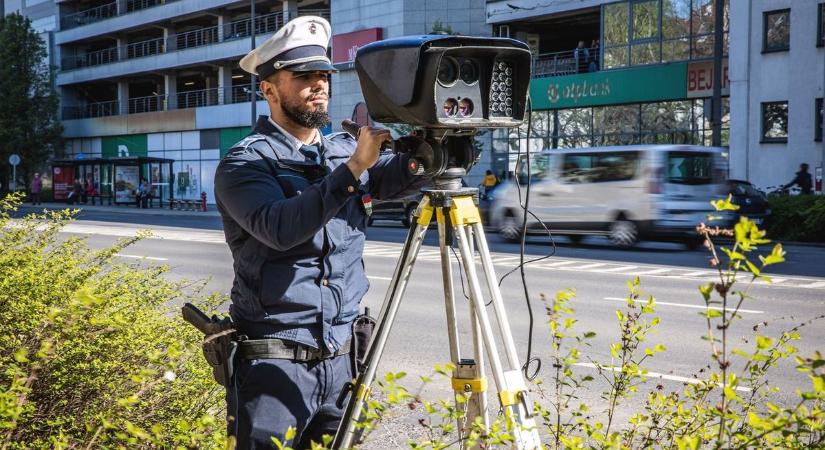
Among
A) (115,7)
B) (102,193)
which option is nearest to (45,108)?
(115,7)

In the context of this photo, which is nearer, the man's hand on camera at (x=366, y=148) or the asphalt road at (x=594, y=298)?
the man's hand on camera at (x=366, y=148)

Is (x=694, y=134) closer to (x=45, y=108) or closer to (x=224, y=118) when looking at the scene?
(x=224, y=118)

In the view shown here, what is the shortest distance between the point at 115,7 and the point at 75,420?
61.6 metres

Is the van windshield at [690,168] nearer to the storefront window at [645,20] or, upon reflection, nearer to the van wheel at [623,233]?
the van wheel at [623,233]

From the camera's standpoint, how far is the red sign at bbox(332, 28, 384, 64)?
42.6 metres

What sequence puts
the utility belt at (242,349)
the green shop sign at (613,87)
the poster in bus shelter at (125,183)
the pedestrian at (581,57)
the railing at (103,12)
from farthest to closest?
the railing at (103,12), the poster in bus shelter at (125,183), the pedestrian at (581,57), the green shop sign at (613,87), the utility belt at (242,349)

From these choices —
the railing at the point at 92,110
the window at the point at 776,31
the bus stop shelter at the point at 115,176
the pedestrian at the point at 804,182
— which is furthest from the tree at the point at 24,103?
the pedestrian at the point at 804,182

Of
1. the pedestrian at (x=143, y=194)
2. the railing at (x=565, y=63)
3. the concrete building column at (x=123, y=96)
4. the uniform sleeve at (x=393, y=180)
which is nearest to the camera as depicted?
the uniform sleeve at (x=393, y=180)

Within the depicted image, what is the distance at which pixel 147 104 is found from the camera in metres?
59.1

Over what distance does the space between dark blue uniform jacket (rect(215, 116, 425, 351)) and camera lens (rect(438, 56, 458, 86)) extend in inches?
13.2

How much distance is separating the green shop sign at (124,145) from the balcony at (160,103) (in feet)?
5.92

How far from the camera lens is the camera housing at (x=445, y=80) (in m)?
2.45

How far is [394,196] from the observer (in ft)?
10.1

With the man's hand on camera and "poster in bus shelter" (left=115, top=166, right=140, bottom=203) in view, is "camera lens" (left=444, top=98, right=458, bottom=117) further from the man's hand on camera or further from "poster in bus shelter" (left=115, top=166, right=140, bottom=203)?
"poster in bus shelter" (left=115, top=166, right=140, bottom=203)
